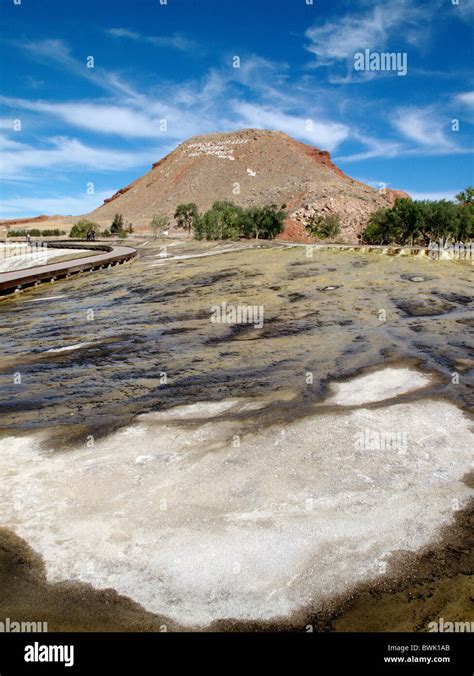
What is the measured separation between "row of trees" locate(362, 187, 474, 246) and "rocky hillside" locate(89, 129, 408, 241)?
22979 millimetres

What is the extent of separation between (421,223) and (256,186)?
87997mm

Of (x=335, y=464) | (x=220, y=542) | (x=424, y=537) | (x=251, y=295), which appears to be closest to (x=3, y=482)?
(x=220, y=542)

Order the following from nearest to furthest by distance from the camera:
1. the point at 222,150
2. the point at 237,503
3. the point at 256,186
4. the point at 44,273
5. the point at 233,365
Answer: the point at 237,503 < the point at 233,365 < the point at 44,273 < the point at 256,186 < the point at 222,150

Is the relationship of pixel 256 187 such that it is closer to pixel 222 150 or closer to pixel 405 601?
pixel 222 150

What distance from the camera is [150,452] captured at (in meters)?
8.38

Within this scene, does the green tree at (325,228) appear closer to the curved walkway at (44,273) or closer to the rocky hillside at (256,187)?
the rocky hillside at (256,187)

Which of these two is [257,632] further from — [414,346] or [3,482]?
[414,346]

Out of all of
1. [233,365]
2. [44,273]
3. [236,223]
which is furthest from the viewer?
[236,223]

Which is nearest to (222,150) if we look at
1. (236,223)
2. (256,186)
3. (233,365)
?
(256,186)

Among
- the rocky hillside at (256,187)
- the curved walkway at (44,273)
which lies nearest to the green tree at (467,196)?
the rocky hillside at (256,187)

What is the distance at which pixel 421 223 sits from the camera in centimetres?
7594

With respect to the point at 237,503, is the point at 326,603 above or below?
below

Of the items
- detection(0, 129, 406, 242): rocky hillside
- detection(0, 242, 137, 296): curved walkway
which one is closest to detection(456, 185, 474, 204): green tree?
detection(0, 129, 406, 242): rocky hillside

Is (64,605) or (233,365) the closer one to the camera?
(64,605)
